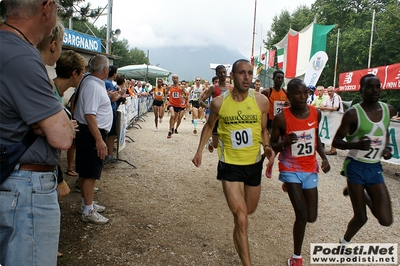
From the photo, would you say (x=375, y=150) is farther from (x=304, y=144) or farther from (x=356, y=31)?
(x=356, y=31)

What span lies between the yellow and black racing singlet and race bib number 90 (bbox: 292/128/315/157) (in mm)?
404

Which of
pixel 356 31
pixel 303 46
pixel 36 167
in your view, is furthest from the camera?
pixel 356 31

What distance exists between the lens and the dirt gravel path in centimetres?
359

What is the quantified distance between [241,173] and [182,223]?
4.85ft

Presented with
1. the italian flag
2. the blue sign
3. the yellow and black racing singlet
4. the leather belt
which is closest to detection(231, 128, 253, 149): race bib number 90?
the yellow and black racing singlet

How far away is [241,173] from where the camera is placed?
343 centimetres

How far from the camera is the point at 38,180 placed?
1.72m

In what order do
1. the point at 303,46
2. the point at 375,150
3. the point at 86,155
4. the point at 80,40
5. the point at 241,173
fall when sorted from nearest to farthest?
the point at 241,173 → the point at 375,150 → the point at 86,155 → the point at 303,46 → the point at 80,40

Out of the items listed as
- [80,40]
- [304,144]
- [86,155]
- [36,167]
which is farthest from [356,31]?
[36,167]

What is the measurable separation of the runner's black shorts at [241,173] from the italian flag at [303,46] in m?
11.0

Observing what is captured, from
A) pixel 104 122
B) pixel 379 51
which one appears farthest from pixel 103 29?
pixel 104 122

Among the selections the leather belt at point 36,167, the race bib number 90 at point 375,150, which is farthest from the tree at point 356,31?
the leather belt at point 36,167

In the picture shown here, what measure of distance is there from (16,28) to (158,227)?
3200mm

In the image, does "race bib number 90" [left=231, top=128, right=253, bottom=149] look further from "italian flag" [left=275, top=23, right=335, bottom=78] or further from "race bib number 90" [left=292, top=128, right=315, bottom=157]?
"italian flag" [left=275, top=23, right=335, bottom=78]
